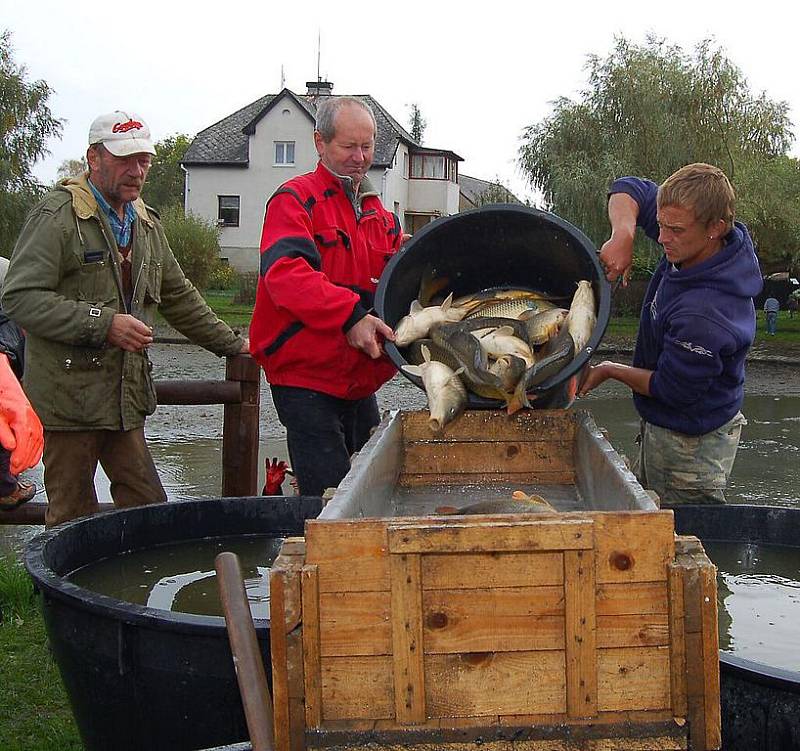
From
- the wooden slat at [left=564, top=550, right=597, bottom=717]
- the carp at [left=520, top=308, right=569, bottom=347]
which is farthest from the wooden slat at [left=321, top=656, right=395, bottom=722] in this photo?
the carp at [left=520, top=308, right=569, bottom=347]

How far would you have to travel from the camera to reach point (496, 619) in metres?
2.26

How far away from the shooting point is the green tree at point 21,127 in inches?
1211

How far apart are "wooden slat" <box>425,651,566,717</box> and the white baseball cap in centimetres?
317

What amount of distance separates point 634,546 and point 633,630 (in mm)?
191

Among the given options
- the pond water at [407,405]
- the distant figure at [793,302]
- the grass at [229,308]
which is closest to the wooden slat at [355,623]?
the pond water at [407,405]

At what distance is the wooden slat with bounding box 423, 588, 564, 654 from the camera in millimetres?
2252

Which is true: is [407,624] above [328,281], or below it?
below

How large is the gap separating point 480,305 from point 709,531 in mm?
1461

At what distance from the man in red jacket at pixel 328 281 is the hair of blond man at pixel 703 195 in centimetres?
129

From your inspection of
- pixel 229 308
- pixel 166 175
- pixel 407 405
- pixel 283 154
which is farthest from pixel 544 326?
pixel 166 175

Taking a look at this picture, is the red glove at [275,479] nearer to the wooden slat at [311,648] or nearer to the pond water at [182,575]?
the pond water at [182,575]

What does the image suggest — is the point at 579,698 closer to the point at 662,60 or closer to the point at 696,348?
the point at 696,348

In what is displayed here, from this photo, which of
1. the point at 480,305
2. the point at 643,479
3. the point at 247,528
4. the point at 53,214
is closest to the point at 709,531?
the point at 643,479

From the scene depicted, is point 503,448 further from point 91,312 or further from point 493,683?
point 493,683
